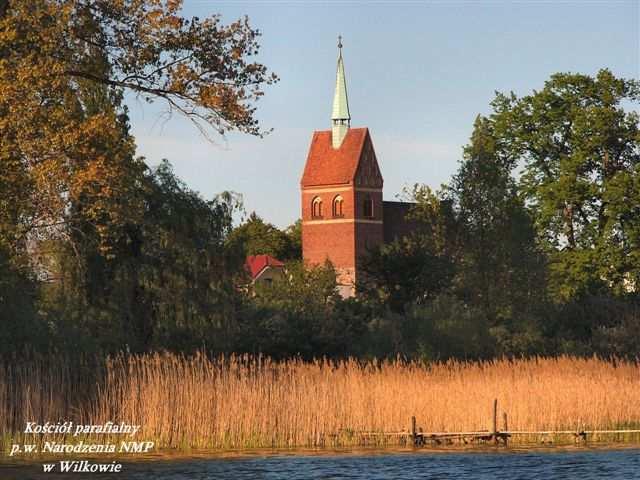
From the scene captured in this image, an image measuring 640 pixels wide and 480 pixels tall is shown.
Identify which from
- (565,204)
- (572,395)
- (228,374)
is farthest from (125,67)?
(565,204)

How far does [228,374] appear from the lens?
969 inches

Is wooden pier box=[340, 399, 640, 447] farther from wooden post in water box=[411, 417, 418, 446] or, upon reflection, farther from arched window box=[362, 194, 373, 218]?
arched window box=[362, 194, 373, 218]

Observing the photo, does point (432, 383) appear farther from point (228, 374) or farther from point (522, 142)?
point (522, 142)

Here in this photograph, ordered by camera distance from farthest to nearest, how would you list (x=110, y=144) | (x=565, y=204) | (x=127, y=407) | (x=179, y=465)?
(x=565, y=204)
(x=110, y=144)
(x=127, y=407)
(x=179, y=465)

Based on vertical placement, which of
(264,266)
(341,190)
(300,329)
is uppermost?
(341,190)

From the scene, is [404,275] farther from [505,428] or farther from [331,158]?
[331,158]

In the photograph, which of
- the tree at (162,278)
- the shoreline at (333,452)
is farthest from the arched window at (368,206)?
the shoreline at (333,452)

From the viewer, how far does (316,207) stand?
340ft

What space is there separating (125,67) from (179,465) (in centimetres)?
826

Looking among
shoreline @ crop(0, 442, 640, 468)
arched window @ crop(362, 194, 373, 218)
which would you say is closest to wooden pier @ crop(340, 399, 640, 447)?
shoreline @ crop(0, 442, 640, 468)

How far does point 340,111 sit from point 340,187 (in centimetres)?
613

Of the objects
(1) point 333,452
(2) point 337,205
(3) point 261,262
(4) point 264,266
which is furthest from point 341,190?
(1) point 333,452

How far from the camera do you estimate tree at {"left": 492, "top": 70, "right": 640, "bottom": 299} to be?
A: 51969mm

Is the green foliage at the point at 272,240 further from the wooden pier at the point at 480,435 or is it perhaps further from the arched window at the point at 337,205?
the wooden pier at the point at 480,435
